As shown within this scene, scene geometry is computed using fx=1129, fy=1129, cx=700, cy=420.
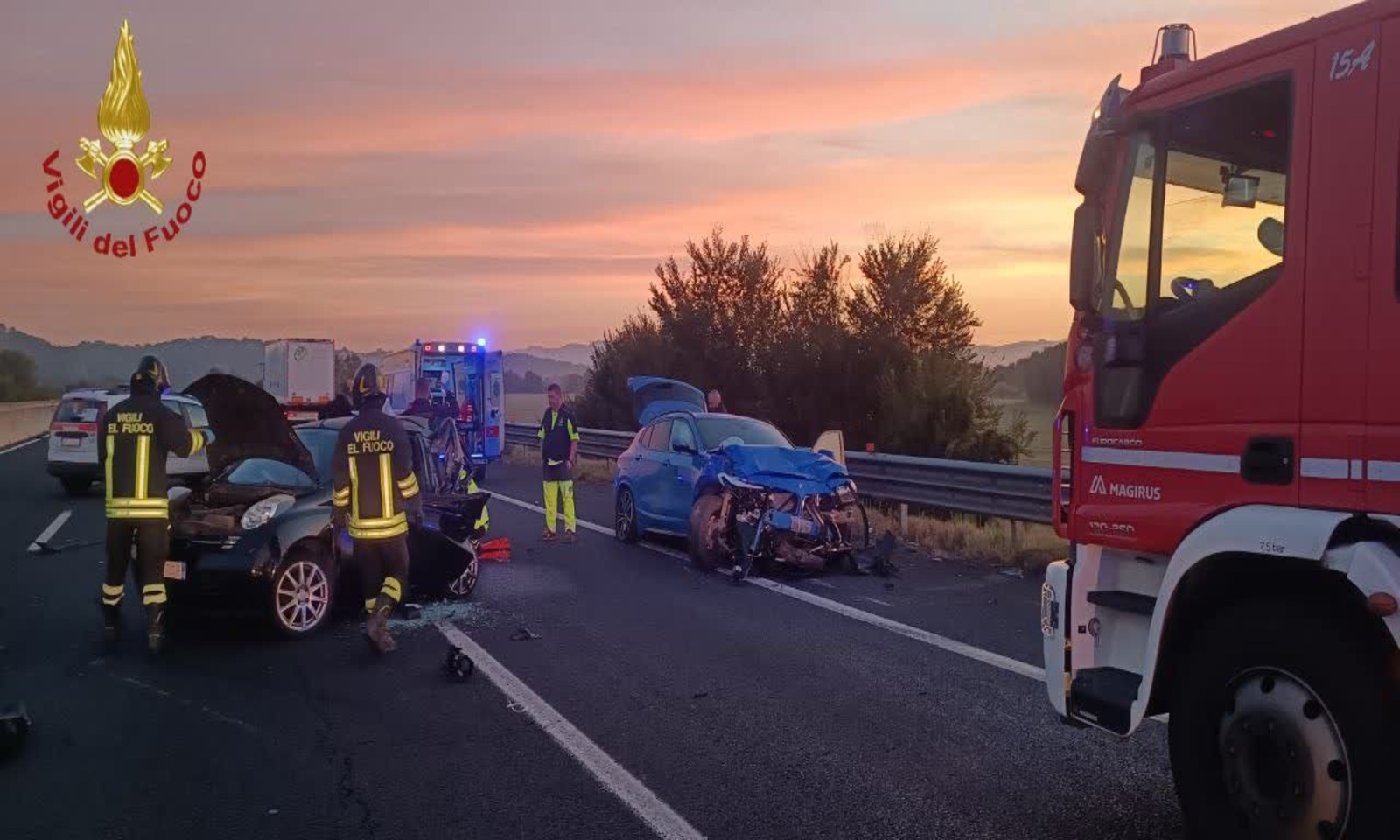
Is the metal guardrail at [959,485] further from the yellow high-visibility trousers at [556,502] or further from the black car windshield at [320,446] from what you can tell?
the black car windshield at [320,446]

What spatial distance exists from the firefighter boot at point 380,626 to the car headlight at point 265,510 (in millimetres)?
1248

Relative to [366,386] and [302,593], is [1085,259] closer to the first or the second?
[366,386]

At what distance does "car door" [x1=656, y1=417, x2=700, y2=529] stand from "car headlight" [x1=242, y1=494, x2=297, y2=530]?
4.65 metres

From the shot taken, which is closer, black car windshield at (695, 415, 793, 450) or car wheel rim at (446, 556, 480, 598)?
car wheel rim at (446, 556, 480, 598)

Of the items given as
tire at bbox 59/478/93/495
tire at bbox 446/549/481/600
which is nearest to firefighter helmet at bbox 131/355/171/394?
tire at bbox 446/549/481/600

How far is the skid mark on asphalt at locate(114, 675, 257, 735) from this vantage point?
20.9 ft

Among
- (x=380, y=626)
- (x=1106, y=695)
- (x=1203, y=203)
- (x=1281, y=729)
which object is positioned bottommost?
(x=380, y=626)

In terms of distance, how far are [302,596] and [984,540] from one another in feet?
24.2

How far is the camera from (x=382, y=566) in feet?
26.8

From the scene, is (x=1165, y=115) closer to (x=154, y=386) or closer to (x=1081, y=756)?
(x=1081, y=756)

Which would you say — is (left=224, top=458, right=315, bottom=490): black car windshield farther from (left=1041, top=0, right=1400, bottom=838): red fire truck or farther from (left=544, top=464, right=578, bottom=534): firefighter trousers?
(left=1041, top=0, right=1400, bottom=838): red fire truck

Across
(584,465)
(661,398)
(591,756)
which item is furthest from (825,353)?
(591,756)

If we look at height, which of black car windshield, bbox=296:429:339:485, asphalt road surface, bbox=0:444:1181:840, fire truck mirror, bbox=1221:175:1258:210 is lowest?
asphalt road surface, bbox=0:444:1181:840

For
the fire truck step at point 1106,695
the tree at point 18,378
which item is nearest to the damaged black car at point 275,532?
the fire truck step at point 1106,695
